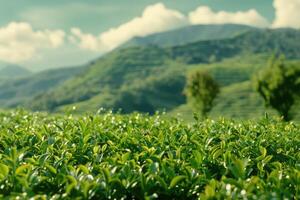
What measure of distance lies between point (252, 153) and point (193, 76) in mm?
123072

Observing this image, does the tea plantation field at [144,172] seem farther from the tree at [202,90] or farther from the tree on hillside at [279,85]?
the tree at [202,90]

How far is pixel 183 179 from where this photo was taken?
538cm

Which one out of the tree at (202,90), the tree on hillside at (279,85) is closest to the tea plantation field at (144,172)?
the tree on hillside at (279,85)

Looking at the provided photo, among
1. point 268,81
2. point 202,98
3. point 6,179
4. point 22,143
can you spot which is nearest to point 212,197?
point 6,179

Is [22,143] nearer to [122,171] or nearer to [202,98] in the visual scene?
[122,171]

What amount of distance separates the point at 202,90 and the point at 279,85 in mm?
31082

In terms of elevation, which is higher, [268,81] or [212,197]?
[212,197]

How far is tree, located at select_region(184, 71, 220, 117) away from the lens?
12556cm

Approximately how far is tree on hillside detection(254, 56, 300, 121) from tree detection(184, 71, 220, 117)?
23.6m

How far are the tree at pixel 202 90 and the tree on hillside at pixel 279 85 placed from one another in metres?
23.6

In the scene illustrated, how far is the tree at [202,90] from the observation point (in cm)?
12556

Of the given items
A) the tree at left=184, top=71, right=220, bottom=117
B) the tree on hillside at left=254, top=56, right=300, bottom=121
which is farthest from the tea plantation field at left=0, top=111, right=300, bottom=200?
the tree at left=184, top=71, right=220, bottom=117

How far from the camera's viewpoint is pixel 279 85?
99188 mm

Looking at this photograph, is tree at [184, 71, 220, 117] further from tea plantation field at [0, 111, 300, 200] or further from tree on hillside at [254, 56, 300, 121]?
tea plantation field at [0, 111, 300, 200]
